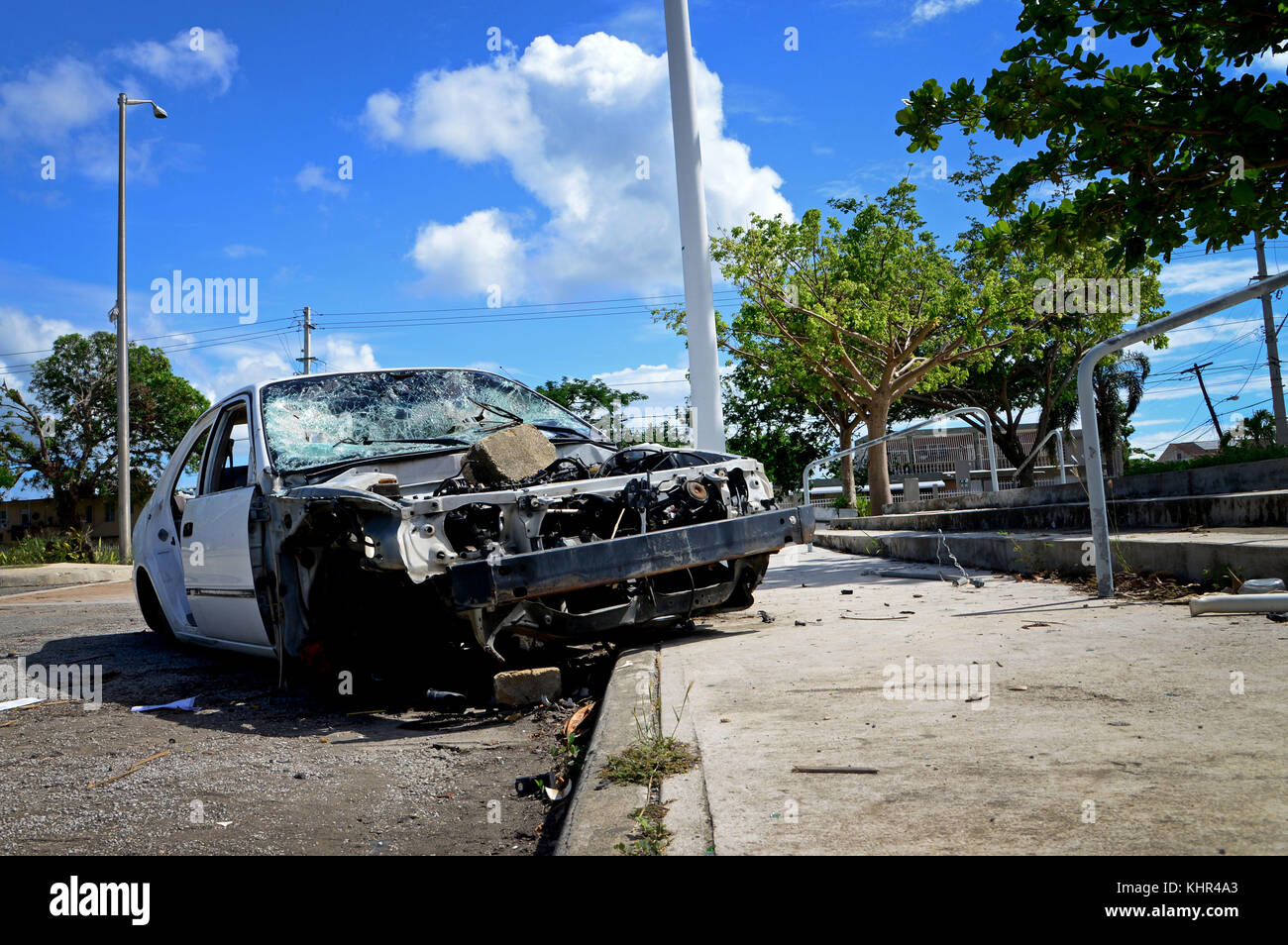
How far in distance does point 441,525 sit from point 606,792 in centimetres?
178

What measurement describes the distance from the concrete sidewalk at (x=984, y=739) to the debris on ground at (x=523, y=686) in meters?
0.37

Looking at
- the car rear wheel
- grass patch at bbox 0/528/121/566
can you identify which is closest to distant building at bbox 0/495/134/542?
grass patch at bbox 0/528/121/566

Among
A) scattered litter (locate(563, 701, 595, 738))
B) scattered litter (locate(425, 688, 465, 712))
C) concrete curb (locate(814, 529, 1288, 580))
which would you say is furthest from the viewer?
concrete curb (locate(814, 529, 1288, 580))

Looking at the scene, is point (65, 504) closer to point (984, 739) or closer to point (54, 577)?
point (54, 577)

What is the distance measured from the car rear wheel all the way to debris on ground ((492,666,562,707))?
3.72 metres

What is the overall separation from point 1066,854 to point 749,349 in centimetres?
1929

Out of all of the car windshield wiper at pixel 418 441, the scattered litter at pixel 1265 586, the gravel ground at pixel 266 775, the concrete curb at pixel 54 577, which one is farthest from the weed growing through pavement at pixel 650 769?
the concrete curb at pixel 54 577

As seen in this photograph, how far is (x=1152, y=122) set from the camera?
223 inches

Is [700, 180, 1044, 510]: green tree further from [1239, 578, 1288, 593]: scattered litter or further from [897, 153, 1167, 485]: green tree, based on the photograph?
[1239, 578, 1288, 593]: scattered litter

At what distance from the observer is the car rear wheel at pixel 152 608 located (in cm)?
652

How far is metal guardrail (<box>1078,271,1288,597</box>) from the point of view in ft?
14.6

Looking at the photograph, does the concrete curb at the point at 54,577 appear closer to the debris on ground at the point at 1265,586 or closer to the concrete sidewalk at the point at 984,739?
the concrete sidewalk at the point at 984,739

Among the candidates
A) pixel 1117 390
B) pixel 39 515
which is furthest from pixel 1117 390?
pixel 39 515
